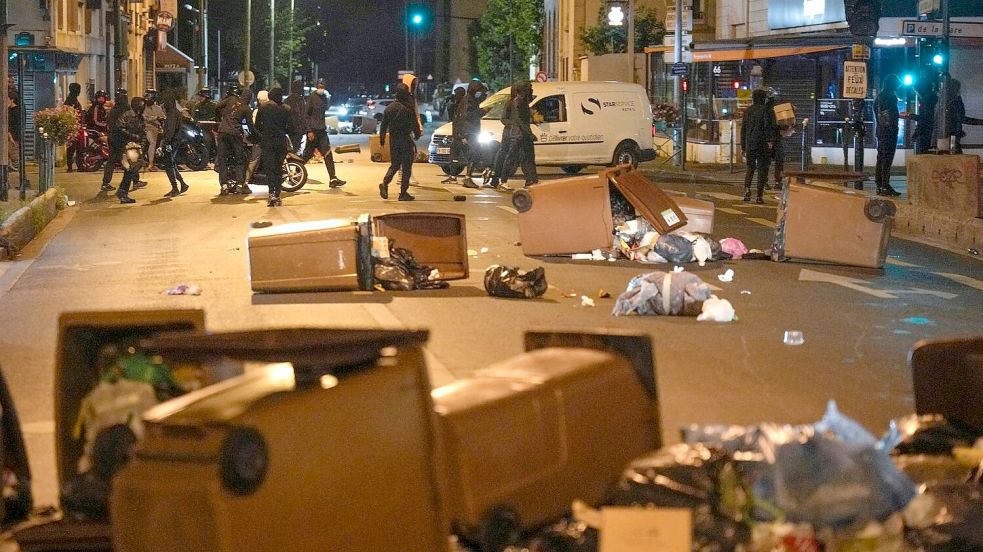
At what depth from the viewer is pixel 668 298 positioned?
1070 cm

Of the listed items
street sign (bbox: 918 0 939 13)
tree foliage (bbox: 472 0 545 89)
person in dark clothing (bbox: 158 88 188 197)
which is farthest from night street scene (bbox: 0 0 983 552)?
tree foliage (bbox: 472 0 545 89)

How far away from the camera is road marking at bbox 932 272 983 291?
13.0 meters

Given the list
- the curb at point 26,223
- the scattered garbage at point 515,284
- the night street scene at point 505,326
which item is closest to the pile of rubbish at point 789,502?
the night street scene at point 505,326

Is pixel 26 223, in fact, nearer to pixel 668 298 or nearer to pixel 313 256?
pixel 313 256

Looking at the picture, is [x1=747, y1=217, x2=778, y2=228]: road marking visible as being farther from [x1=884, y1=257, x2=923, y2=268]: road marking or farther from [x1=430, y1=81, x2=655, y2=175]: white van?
[x1=430, y1=81, x2=655, y2=175]: white van

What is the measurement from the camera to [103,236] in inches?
654

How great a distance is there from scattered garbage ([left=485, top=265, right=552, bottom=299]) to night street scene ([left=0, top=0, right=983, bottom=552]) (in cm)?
3

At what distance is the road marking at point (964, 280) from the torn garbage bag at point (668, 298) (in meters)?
3.65

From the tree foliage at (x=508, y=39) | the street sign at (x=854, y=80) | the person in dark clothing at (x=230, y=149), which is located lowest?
the person in dark clothing at (x=230, y=149)

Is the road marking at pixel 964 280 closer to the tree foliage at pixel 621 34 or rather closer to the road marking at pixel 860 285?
the road marking at pixel 860 285

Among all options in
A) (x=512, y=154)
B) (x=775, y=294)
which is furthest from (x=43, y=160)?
(x=775, y=294)

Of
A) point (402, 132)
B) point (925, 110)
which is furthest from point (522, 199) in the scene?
point (925, 110)

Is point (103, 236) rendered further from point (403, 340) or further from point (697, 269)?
point (403, 340)

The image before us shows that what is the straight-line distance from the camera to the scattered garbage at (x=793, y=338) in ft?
31.8
